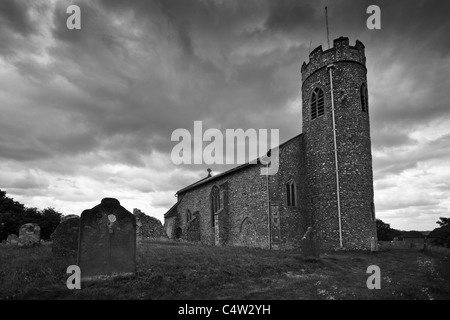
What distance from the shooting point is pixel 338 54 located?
67.3 ft

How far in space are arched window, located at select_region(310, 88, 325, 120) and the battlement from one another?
172cm

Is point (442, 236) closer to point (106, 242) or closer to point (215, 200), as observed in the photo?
point (215, 200)

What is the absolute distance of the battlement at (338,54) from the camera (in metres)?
20.5

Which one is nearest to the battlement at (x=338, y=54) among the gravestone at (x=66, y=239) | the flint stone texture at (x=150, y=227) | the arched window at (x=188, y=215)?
→ the flint stone texture at (x=150, y=227)

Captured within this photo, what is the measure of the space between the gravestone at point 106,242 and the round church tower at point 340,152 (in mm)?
14048

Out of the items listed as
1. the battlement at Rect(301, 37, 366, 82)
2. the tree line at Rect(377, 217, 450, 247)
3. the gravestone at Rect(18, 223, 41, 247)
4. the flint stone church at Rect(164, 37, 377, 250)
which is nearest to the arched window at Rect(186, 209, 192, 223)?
the flint stone church at Rect(164, 37, 377, 250)

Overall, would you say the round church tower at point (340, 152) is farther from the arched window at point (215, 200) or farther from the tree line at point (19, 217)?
the tree line at point (19, 217)

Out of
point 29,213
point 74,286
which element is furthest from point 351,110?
point 29,213

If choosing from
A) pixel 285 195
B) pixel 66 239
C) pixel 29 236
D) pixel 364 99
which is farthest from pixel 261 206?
pixel 29 236

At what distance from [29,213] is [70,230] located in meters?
37.1

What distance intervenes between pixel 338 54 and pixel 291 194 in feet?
32.8

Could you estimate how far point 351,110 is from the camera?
20.0 m

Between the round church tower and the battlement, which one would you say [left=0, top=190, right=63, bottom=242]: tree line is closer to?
the round church tower
